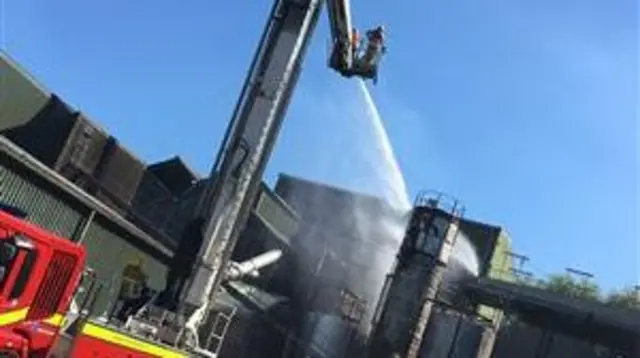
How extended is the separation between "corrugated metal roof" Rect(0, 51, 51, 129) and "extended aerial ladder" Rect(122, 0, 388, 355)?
1919cm

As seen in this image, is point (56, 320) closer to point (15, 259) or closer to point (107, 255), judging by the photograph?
point (15, 259)

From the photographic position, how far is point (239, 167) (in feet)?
57.9

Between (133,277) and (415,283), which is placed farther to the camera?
(415,283)

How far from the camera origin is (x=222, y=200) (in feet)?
57.2

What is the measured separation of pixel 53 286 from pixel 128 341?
2.49 m

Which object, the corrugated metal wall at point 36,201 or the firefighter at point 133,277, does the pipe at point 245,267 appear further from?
the corrugated metal wall at point 36,201

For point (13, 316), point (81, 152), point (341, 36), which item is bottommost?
point (13, 316)

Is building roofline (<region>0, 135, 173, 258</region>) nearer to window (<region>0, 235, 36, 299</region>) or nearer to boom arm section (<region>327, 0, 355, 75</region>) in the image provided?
boom arm section (<region>327, 0, 355, 75</region>)

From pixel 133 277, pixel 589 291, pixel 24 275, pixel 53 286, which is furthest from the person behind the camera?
pixel 589 291

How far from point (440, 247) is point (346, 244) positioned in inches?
346

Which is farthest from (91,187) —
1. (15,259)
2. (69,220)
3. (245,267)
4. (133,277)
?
(15,259)

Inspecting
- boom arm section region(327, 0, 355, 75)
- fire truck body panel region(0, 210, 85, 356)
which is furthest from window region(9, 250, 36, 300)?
boom arm section region(327, 0, 355, 75)

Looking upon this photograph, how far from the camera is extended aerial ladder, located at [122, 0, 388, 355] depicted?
55.8 feet

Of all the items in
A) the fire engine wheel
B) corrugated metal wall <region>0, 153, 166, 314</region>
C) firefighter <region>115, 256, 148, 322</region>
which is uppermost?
corrugated metal wall <region>0, 153, 166, 314</region>
